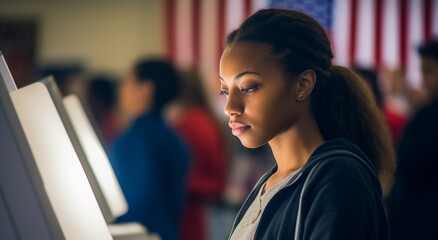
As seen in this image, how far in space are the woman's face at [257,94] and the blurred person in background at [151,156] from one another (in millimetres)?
1586

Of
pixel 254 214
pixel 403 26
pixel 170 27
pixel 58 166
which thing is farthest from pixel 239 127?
pixel 170 27

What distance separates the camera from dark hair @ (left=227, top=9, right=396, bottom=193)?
88 centimetres

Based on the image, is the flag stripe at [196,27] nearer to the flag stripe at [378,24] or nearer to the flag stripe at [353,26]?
the flag stripe at [353,26]

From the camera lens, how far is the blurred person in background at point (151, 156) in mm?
2465

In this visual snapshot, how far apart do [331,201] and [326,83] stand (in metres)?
0.24

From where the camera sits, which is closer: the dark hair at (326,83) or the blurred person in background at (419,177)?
the dark hair at (326,83)

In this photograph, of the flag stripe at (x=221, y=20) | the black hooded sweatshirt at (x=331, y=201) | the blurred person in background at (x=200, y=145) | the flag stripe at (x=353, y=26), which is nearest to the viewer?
the black hooded sweatshirt at (x=331, y=201)

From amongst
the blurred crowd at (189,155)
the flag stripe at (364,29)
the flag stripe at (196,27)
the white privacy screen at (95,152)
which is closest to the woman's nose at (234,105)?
the white privacy screen at (95,152)

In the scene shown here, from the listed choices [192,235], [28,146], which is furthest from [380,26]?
[28,146]

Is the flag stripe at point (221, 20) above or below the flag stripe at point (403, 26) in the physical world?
above

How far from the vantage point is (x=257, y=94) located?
880mm

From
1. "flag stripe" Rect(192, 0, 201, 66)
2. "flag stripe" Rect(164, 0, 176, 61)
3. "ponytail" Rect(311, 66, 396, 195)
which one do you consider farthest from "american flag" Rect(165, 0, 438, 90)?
"ponytail" Rect(311, 66, 396, 195)

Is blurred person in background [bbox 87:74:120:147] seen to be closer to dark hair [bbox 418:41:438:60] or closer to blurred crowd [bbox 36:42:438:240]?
blurred crowd [bbox 36:42:438:240]

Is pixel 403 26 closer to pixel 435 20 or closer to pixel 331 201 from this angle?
pixel 435 20
